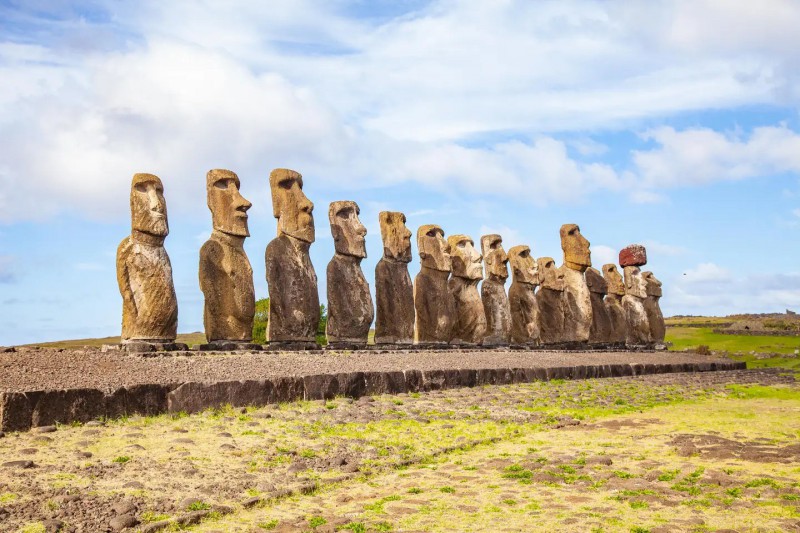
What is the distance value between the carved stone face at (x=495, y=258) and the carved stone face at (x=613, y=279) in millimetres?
6824

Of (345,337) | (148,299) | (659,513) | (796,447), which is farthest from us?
(345,337)

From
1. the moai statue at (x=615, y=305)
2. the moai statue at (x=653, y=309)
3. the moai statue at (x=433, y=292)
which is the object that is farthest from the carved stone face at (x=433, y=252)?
the moai statue at (x=653, y=309)

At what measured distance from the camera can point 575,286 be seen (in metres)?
23.9

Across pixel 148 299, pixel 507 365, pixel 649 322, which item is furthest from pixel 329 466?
pixel 649 322

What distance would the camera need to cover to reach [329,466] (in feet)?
22.0

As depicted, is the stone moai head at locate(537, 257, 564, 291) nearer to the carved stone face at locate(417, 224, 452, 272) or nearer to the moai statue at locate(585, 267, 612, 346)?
the moai statue at locate(585, 267, 612, 346)

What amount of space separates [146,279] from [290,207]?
358 centimetres

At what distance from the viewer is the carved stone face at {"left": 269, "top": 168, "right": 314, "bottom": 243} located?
15.1 m

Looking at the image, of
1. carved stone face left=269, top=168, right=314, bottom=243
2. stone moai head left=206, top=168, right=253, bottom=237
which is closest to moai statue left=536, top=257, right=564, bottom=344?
carved stone face left=269, top=168, right=314, bottom=243

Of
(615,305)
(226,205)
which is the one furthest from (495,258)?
(226,205)

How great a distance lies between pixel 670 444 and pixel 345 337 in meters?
8.50

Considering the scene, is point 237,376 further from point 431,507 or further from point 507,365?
point 507,365

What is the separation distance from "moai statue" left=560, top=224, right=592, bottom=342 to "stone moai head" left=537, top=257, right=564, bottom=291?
2.18ft

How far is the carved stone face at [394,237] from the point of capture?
58.5ft
